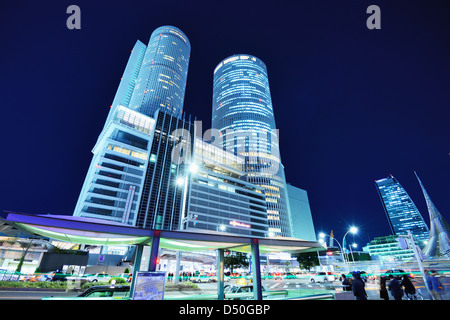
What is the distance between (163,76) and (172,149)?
7681cm

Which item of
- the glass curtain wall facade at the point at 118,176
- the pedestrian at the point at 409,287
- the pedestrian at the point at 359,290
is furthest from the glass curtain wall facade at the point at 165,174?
the pedestrian at the point at 359,290

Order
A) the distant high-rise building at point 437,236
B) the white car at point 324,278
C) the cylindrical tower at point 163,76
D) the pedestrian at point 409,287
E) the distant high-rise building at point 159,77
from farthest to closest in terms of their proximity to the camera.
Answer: the distant high-rise building at point 159,77
the cylindrical tower at point 163,76
the distant high-rise building at point 437,236
the white car at point 324,278
the pedestrian at point 409,287

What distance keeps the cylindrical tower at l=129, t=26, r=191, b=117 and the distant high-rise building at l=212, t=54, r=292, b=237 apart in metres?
41.6

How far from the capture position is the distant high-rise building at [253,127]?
132 meters

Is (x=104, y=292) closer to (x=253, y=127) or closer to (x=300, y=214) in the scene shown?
(x=253, y=127)

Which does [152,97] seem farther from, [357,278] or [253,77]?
[357,278]

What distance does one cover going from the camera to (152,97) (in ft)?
431

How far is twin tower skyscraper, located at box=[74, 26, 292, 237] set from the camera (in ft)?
229

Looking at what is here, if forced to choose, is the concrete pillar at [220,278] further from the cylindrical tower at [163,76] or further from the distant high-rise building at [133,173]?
the cylindrical tower at [163,76]

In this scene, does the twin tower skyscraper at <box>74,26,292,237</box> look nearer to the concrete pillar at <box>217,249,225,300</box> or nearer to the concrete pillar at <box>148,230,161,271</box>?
the concrete pillar at <box>217,249,225,300</box>

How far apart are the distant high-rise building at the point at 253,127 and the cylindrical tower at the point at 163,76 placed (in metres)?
41.6

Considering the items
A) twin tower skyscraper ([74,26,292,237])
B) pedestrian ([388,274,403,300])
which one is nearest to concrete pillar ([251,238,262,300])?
pedestrian ([388,274,403,300])

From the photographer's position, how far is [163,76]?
463ft

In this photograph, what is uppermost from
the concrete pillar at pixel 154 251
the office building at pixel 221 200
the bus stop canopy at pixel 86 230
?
the office building at pixel 221 200
